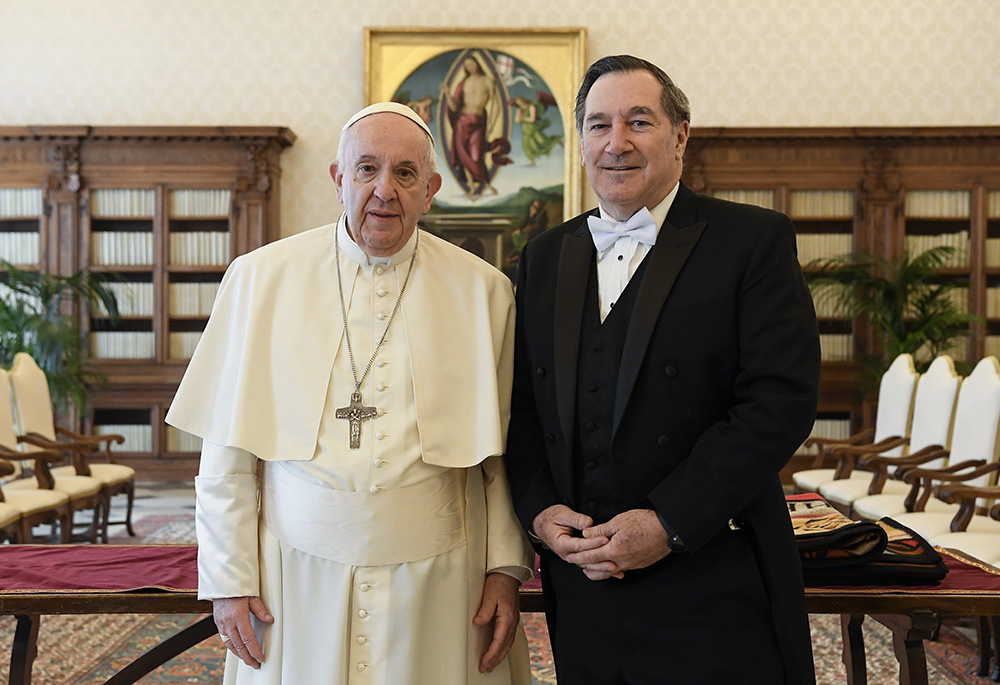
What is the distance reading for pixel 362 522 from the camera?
2.05 meters

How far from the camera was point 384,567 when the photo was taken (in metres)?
2.06

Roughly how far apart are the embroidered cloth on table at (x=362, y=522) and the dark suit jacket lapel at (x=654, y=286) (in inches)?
20.2

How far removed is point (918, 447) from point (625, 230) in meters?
4.41

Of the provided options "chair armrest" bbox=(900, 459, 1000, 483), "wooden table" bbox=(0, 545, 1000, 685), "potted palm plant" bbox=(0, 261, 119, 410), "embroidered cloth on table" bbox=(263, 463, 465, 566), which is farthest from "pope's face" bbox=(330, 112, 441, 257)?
"potted palm plant" bbox=(0, 261, 119, 410)

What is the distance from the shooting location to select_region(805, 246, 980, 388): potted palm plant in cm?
777

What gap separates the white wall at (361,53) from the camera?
8633 millimetres

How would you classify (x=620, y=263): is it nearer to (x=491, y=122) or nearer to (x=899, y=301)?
(x=899, y=301)

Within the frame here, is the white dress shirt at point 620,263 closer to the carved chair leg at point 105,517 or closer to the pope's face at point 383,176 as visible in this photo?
the pope's face at point 383,176

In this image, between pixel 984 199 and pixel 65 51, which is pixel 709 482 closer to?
pixel 984 199

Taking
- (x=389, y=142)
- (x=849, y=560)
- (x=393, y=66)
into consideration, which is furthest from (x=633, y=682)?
(x=393, y=66)

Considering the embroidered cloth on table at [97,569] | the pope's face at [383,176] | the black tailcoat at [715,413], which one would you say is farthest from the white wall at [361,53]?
the black tailcoat at [715,413]

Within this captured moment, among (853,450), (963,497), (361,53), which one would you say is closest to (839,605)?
(963,497)

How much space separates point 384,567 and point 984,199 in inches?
309

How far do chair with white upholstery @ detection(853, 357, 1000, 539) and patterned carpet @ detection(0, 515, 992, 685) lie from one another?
56 centimetres
